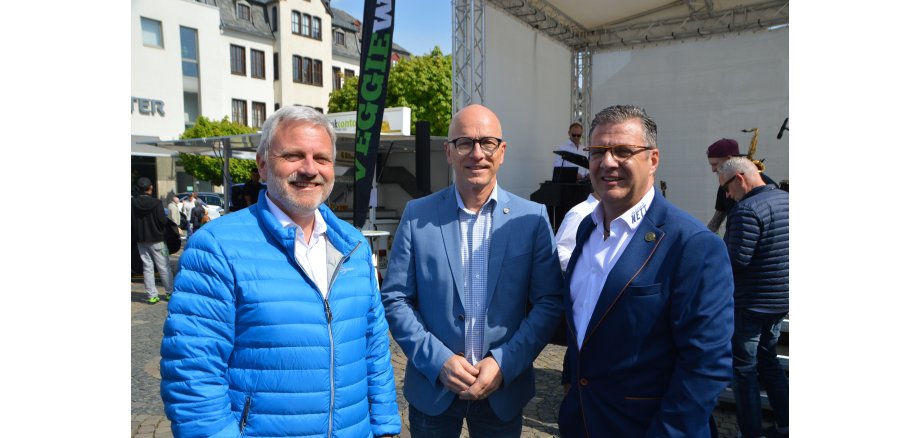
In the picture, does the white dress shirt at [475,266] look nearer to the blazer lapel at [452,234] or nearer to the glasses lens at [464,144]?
the blazer lapel at [452,234]

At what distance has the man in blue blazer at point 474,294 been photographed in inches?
85.8

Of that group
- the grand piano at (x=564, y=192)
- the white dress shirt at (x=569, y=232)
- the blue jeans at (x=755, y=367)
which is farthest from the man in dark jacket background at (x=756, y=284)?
the grand piano at (x=564, y=192)

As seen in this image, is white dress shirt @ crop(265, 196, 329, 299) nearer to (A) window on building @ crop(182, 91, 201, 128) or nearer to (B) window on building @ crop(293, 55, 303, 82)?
(A) window on building @ crop(182, 91, 201, 128)

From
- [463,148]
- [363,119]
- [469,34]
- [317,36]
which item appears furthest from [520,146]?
[317,36]

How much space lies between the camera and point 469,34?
28.7ft

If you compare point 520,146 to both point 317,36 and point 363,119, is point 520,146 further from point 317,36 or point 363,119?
point 317,36

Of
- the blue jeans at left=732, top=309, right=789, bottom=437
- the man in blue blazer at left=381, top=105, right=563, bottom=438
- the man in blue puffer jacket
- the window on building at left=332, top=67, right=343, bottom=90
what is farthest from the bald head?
the window on building at left=332, top=67, right=343, bottom=90

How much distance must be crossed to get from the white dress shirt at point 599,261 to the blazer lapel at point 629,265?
4 cm

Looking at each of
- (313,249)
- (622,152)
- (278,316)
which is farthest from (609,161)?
(278,316)

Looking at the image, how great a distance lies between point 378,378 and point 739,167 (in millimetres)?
2962

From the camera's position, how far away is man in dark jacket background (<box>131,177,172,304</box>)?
339 inches

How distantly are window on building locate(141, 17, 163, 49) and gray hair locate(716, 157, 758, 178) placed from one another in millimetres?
32996

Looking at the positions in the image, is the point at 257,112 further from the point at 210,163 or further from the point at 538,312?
the point at 538,312
